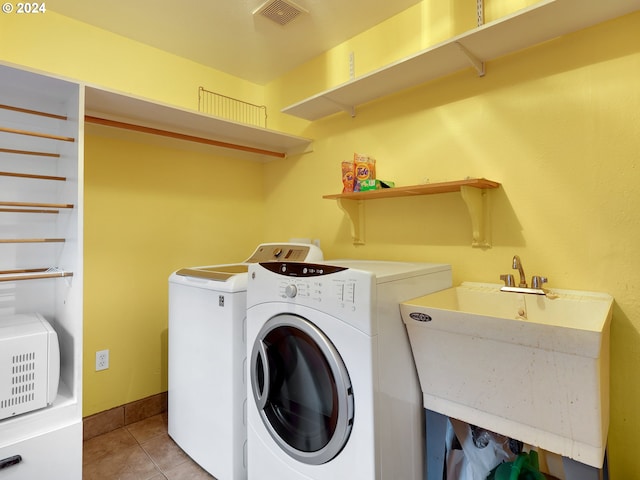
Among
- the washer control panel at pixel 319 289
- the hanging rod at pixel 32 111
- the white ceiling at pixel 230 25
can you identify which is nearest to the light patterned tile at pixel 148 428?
the washer control panel at pixel 319 289

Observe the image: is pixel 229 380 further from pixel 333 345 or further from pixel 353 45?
pixel 353 45

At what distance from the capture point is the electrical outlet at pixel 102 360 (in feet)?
6.84

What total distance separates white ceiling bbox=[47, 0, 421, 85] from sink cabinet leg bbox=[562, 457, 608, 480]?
6.85 ft

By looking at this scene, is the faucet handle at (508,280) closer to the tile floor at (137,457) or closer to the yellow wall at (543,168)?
the yellow wall at (543,168)

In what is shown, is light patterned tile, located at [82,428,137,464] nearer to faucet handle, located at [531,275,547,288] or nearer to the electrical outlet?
the electrical outlet

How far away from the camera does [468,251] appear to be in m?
1.69

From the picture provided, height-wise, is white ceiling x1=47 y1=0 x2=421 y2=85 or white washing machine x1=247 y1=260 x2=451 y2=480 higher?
white ceiling x1=47 y1=0 x2=421 y2=85

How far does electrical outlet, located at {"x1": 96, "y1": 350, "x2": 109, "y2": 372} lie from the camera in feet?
6.84

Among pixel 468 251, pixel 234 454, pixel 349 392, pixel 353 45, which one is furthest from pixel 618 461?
pixel 353 45

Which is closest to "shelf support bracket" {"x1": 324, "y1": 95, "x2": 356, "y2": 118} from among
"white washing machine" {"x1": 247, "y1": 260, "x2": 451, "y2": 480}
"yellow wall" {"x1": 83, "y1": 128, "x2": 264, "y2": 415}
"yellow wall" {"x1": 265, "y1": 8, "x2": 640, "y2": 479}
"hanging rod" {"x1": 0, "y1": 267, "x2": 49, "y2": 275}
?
"yellow wall" {"x1": 265, "y1": 8, "x2": 640, "y2": 479}

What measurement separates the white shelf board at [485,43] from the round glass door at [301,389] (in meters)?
1.26

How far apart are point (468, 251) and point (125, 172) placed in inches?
79.6

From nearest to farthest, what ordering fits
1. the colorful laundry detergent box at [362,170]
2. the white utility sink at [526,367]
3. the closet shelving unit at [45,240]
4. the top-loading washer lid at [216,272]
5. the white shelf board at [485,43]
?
the white utility sink at [526,367] < the white shelf board at [485,43] < the closet shelving unit at [45,240] < the top-loading washer lid at [216,272] < the colorful laundry detergent box at [362,170]

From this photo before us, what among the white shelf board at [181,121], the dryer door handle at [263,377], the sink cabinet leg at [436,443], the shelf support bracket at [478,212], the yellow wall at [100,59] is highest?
the yellow wall at [100,59]
